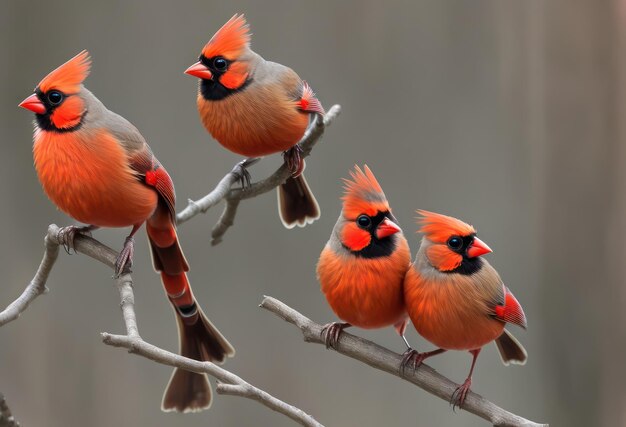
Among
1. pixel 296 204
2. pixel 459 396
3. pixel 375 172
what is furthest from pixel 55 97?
pixel 375 172

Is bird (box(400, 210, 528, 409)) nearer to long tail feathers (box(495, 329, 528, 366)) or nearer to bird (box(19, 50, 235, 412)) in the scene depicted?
long tail feathers (box(495, 329, 528, 366))

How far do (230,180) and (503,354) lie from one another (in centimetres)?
70

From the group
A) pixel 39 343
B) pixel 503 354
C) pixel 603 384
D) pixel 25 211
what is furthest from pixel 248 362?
pixel 503 354

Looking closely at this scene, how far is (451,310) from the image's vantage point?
1.60 meters

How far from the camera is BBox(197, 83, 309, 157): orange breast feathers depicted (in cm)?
168

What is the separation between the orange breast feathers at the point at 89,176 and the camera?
155 centimetres

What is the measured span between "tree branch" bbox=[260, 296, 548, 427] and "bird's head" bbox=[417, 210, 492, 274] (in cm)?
19

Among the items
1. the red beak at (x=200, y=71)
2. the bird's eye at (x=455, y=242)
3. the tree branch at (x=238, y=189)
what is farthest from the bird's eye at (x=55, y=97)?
the bird's eye at (x=455, y=242)

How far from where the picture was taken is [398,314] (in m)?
1.67

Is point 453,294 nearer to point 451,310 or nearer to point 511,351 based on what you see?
point 451,310

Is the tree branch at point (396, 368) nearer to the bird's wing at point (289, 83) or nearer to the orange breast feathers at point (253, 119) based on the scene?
the orange breast feathers at point (253, 119)

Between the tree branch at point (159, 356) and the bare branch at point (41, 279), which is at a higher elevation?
the tree branch at point (159, 356)

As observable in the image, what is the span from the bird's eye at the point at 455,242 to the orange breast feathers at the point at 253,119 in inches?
14.0

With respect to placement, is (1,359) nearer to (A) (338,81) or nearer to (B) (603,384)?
(A) (338,81)
